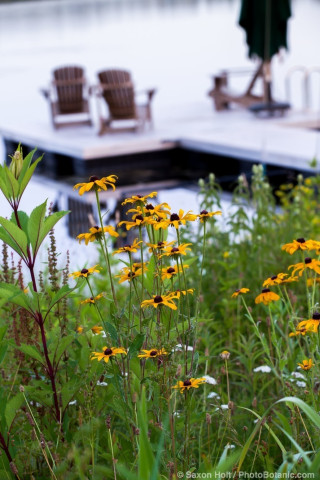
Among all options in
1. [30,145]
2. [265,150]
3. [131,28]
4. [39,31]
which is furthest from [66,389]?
[39,31]

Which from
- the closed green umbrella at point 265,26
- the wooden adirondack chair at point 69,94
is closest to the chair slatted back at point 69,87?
the wooden adirondack chair at point 69,94

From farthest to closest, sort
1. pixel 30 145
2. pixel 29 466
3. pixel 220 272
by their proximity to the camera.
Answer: pixel 30 145 < pixel 220 272 < pixel 29 466

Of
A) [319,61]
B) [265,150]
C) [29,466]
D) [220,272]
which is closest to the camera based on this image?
[29,466]

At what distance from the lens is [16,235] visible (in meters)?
1.76

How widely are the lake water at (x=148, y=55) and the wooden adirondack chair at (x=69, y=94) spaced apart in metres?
1.14

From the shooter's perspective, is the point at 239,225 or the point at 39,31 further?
the point at 39,31

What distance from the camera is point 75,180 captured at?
926 cm

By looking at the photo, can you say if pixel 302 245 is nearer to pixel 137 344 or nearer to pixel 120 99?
pixel 137 344

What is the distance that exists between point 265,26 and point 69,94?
2.85 m

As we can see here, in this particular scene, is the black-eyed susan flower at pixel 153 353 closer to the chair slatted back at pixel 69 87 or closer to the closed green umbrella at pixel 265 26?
the closed green umbrella at pixel 265 26

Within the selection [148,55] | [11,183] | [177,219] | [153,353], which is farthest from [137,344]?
[148,55]

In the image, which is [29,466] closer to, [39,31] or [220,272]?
[220,272]

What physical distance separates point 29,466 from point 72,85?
33.2 feet

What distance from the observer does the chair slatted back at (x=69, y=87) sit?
455 inches
